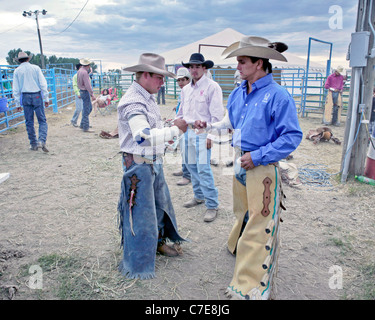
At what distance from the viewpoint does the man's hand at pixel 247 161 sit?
2459mm

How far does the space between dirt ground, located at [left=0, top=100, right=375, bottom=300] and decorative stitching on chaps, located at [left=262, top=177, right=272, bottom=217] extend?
810 millimetres

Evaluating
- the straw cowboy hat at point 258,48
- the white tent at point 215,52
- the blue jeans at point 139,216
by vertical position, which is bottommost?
the blue jeans at point 139,216

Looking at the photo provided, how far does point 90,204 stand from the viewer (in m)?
4.62

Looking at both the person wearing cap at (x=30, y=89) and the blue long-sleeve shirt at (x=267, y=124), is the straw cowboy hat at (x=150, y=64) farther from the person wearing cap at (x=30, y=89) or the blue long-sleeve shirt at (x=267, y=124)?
the person wearing cap at (x=30, y=89)

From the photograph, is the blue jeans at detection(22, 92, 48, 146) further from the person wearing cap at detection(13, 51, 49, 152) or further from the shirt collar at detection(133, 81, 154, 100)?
the shirt collar at detection(133, 81, 154, 100)

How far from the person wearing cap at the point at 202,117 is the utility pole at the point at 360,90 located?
253 centimetres

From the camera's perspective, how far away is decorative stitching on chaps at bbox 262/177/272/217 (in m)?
2.48

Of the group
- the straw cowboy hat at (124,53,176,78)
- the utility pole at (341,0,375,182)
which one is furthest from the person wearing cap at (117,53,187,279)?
the utility pole at (341,0,375,182)

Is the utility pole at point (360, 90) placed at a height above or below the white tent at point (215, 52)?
below

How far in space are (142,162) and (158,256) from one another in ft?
3.79

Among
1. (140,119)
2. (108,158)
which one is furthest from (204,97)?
(108,158)

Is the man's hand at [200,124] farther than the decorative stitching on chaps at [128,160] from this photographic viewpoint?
Yes

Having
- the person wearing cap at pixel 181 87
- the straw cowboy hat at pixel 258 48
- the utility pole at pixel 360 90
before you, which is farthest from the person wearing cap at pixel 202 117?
the utility pole at pixel 360 90

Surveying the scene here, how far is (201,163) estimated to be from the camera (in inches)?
162
